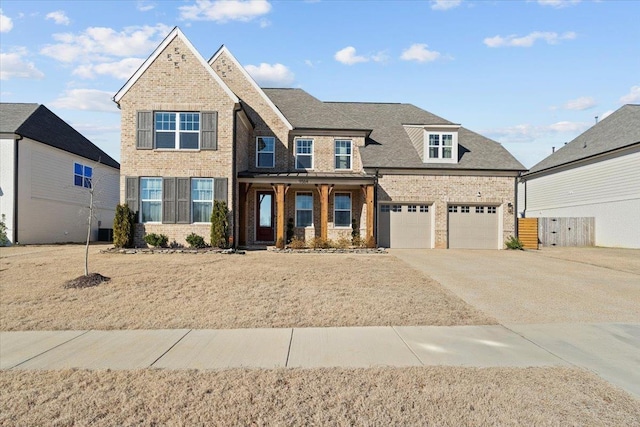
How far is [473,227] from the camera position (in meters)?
21.0

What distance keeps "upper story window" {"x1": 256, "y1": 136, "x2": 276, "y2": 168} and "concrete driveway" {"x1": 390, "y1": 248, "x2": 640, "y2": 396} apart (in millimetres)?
8820

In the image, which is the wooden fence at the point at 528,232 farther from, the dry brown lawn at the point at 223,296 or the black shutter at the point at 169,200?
the black shutter at the point at 169,200

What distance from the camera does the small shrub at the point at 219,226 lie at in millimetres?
16953

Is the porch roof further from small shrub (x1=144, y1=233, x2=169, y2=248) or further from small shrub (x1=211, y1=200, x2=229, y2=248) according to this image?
small shrub (x1=144, y1=233, x2=169, y2=248)

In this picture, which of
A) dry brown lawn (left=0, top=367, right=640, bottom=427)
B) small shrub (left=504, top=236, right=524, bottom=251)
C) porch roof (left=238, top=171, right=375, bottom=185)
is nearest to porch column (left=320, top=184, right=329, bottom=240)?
porch roof (left=238, top=171, right=375, bottom=185)

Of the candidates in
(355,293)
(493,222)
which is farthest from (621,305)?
(493,222)

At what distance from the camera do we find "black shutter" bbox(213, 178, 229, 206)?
17562mm

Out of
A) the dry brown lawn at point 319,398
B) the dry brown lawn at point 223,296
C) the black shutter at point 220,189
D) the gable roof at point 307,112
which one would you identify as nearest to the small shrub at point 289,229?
the black shutter at point 220,189

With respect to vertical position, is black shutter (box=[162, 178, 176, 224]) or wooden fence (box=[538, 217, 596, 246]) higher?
black shutter (box=[162, 178, 176, 224])

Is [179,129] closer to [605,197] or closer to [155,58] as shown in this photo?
[155,58]

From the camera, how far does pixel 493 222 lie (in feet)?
69.2

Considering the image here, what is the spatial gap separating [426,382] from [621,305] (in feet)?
22.6

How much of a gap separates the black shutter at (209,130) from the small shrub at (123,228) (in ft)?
13.5

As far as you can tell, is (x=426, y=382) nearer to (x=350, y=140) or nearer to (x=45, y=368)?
(x=45, y=368)
